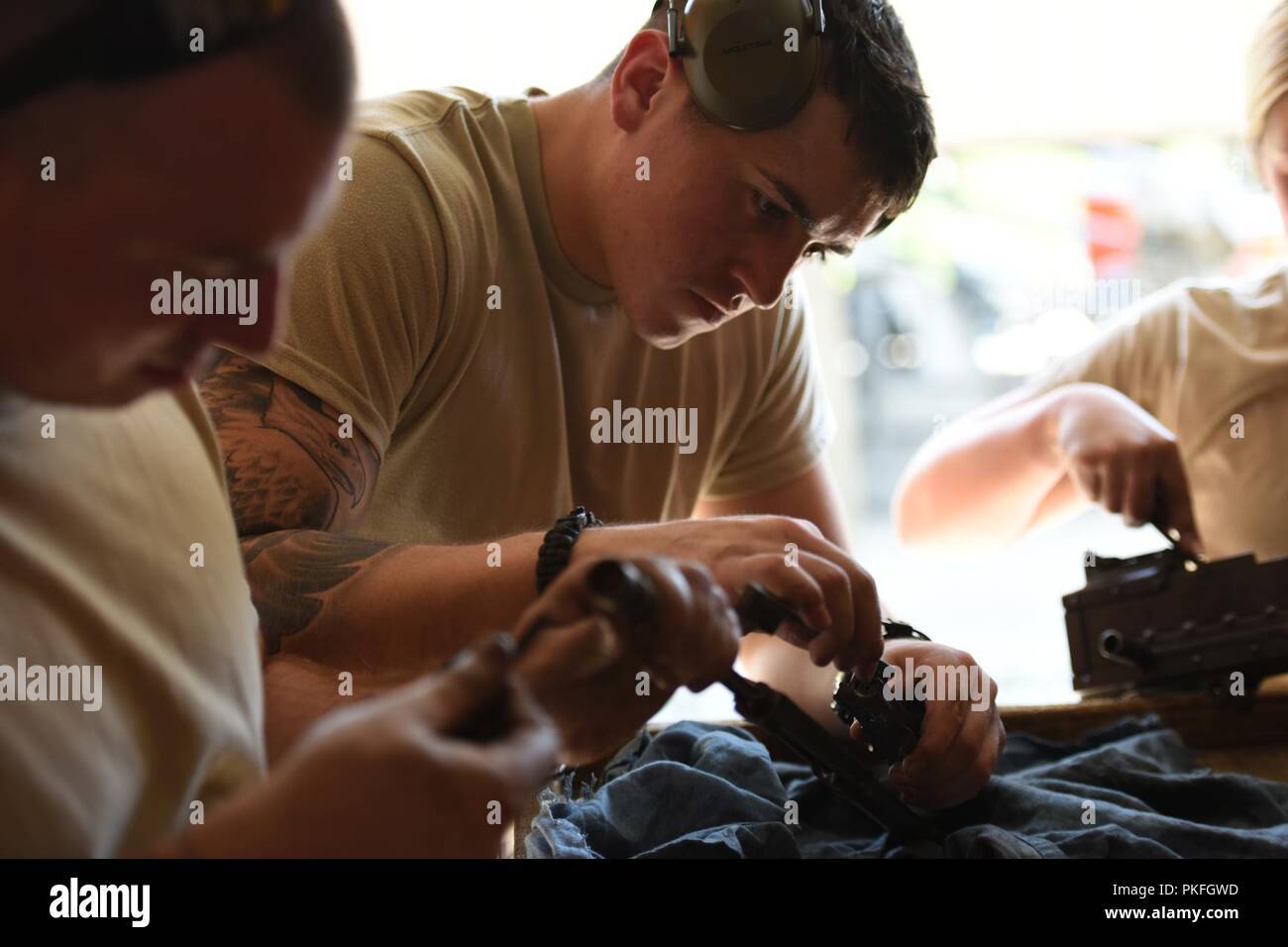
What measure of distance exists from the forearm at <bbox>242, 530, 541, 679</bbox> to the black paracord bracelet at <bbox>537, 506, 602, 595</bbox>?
0.03 metres

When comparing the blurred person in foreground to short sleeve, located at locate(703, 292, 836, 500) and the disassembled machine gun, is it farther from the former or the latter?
short sleeve, located at locate(703, 292, 836, 500)

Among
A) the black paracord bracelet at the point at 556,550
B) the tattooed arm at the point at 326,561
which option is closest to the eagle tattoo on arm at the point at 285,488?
the tattooed arm at the point at 326,561

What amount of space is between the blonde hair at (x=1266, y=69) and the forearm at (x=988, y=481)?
493mm

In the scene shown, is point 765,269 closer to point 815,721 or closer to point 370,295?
point 370,295

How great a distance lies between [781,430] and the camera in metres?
1.83

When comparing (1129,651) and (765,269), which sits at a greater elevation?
(765,269)

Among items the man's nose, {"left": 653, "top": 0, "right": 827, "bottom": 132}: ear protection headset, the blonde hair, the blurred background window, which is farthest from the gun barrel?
the blurred background window

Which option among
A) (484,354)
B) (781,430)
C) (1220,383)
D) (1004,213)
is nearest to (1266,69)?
(1220,383)

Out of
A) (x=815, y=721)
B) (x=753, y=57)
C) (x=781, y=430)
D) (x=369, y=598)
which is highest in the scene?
(x=753, y=57)

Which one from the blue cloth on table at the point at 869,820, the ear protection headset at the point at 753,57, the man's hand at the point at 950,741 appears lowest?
the blue cloth on table at the point at 869,820

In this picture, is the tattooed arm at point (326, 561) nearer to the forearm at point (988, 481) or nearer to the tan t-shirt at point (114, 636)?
the tan t-shirt at point (114, 636)

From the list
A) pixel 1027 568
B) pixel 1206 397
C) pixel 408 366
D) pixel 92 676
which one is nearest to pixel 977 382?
pixel 1027 568

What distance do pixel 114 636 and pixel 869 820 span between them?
76 cm

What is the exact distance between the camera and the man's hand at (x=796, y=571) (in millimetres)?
949
